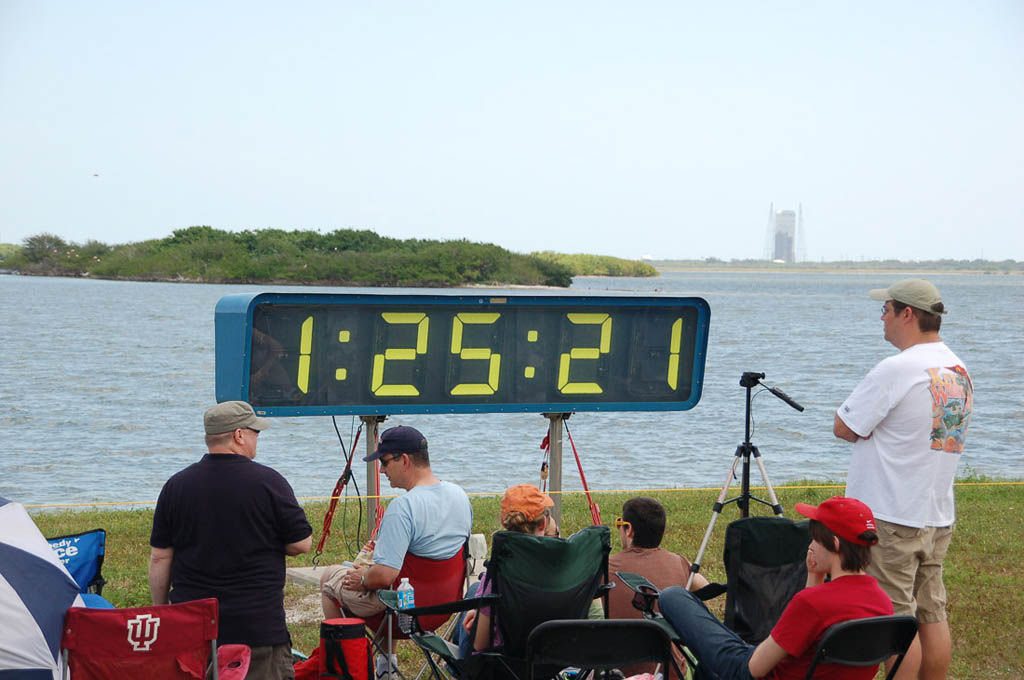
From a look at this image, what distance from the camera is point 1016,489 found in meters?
11.4

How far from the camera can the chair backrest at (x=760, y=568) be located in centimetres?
485

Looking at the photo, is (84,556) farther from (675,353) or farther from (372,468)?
(675,353)

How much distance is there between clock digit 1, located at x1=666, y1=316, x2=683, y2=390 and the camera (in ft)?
25.4

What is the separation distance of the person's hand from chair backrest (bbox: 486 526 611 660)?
976mm

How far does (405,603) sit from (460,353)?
2.85m

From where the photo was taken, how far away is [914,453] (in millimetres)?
4836

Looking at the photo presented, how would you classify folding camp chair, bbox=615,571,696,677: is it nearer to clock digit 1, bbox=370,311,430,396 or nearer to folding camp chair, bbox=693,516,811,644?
folding camp chair, bbox=693,516,811,644

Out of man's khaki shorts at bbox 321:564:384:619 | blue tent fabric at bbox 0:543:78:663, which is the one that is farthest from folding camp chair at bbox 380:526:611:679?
blue tent fabric at bbox 0:543:78:663

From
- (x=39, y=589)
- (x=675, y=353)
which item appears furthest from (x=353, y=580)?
(x=675, y=353)

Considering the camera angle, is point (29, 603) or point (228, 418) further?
point (228, 418)

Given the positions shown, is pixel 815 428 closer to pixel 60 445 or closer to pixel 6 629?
pixel 60 445

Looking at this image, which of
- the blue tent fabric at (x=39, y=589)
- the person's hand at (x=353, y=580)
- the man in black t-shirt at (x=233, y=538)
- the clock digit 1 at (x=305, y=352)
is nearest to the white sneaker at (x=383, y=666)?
the person's hand at (x=353, y=580)

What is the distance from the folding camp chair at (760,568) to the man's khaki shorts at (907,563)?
34 cm

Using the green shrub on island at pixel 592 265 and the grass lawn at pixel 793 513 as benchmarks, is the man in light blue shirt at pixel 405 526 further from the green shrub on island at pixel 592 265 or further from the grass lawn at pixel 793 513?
the green shrub on island at pixel 592 265
